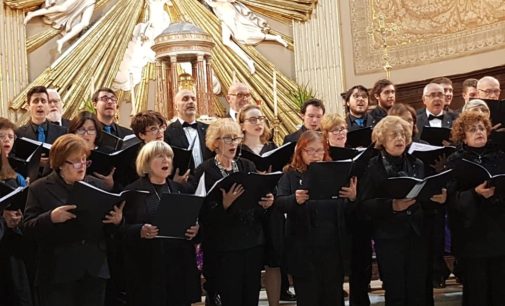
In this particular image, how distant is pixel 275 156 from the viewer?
4684 mm

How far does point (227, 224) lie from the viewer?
443cm

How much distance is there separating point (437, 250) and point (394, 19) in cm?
463

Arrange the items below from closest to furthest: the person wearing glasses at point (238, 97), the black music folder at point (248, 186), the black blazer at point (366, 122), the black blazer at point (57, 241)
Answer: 1. the black blazer at point (57, 241)
2. the black music folder at point (248, 186)
3. the black blazer at point (366, 122)
4. the person wearing glasses at point (238, 97)

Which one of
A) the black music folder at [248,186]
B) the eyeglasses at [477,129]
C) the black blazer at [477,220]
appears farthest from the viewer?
the eyeglasses at [477,129]

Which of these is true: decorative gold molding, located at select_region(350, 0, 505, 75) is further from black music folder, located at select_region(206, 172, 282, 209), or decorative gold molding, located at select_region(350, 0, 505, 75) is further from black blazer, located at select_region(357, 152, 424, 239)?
black music folder, located at select_region(206, 172, 282, 209)

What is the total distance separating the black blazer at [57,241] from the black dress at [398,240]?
1.56 meters

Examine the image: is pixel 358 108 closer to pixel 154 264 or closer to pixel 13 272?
pixel 154 264

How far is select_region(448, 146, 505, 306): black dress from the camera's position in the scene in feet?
14.6

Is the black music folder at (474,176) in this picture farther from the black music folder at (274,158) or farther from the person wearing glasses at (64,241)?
the person wearing glasses at (64,241)

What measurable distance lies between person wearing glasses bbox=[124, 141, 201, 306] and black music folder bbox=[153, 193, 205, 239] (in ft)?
0.38

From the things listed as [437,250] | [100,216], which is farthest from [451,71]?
[100,216]

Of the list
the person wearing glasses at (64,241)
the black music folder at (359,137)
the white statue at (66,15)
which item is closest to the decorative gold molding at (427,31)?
the white statue at (66,15)

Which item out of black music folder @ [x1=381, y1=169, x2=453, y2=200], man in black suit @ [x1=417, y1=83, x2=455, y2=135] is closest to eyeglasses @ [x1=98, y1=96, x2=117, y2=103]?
black music folder @ [x1=381, y1=169, x2=453, y2=200]

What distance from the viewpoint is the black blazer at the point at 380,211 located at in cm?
452
